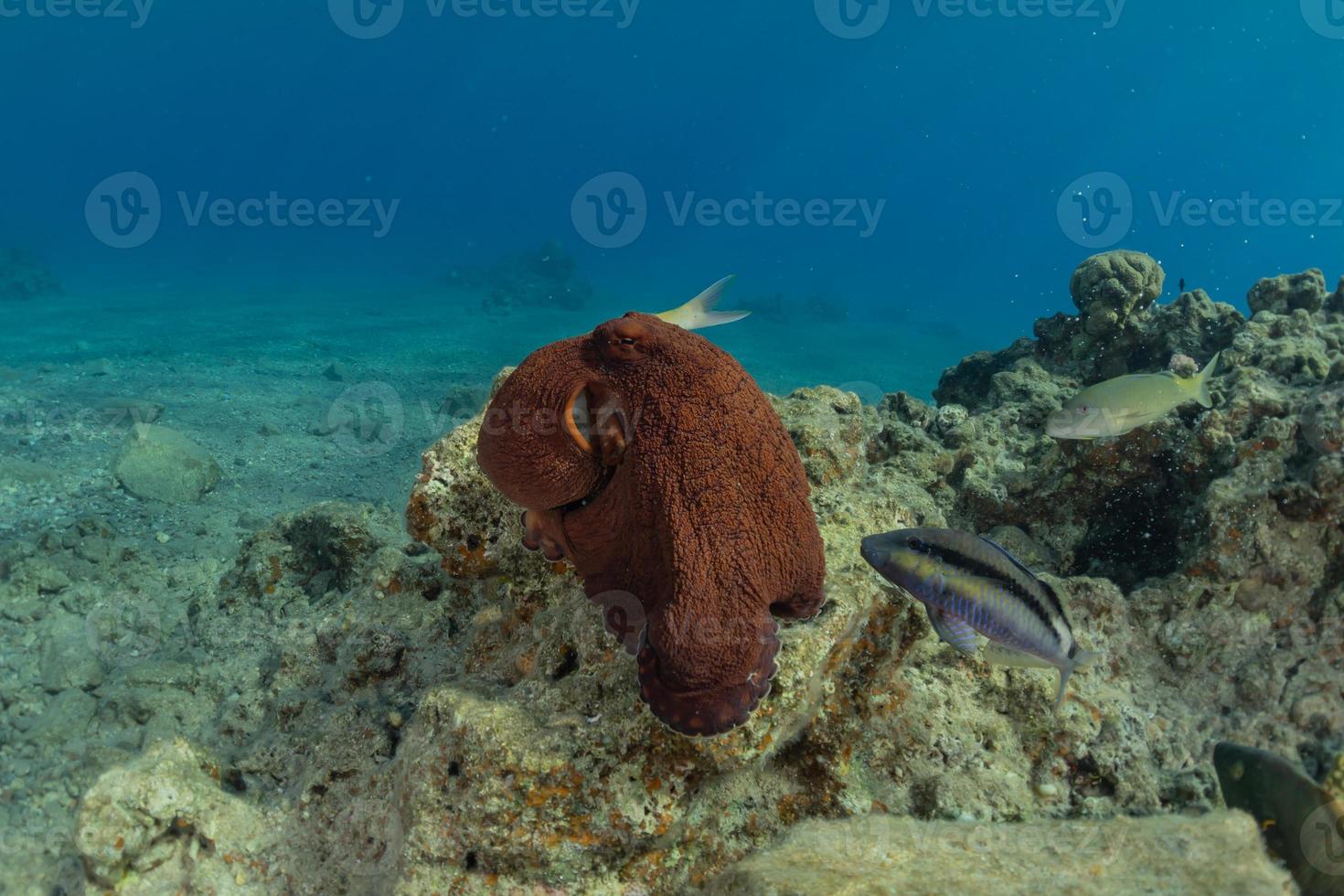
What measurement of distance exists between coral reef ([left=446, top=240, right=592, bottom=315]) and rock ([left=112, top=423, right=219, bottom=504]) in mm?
21627

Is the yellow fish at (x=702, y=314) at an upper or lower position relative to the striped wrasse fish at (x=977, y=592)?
upper

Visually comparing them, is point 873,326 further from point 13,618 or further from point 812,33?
point 812,33

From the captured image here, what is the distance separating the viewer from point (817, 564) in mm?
2420

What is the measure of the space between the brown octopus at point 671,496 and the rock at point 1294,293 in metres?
6.92

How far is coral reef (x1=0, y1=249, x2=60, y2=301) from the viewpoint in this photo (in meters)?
30.0

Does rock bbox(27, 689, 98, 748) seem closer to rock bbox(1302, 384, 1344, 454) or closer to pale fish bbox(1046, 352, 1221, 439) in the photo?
pale fish bbox(1046, 352, 1221, 439)

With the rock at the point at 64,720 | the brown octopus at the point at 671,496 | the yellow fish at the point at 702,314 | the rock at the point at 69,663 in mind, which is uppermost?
the yellow fish at the point at 702,314

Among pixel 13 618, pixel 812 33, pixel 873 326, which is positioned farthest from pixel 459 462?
pixel 812 33

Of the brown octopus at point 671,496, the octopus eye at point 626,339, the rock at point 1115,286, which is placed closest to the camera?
the brown octopus at point 671,496

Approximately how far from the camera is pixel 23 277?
3156 centimetres

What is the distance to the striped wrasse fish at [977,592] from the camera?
224 centimetres

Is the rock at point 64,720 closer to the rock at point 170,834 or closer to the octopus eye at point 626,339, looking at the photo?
the rock at point 170,834

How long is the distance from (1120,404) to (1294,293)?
444 centimetres

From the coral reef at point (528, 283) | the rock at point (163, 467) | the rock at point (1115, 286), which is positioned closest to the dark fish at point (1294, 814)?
the rock at point (1115, 286)
